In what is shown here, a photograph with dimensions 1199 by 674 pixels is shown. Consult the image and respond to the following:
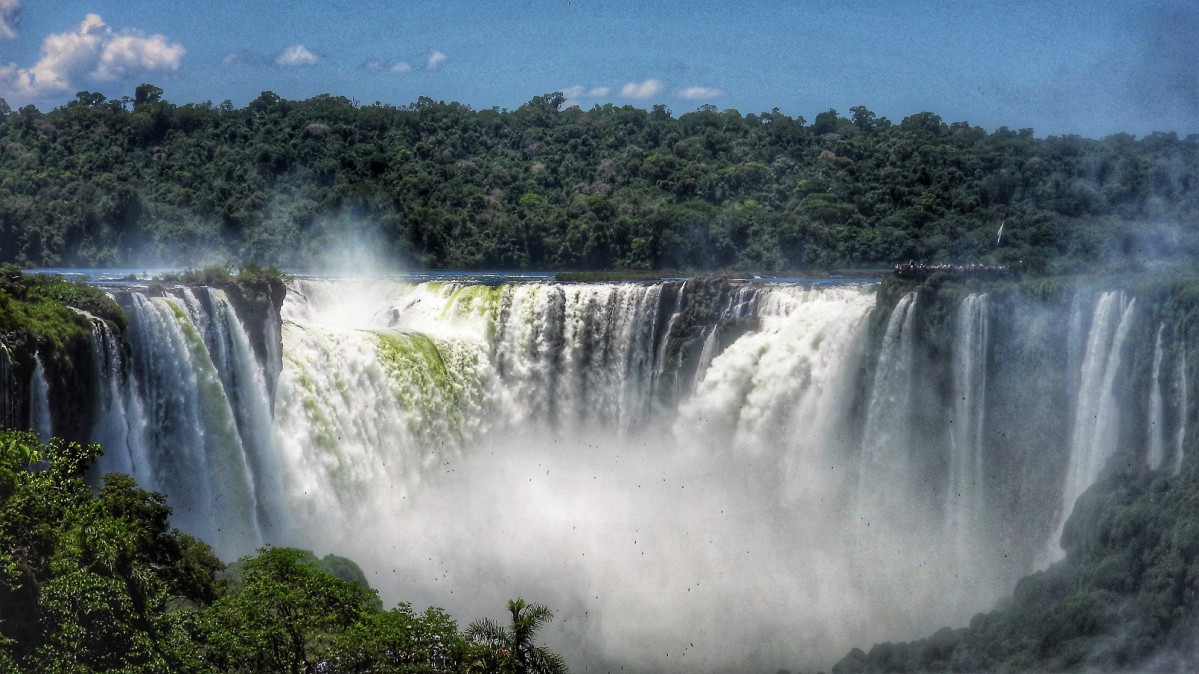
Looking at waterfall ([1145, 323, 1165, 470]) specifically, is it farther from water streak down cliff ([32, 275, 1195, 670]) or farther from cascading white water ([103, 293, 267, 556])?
cascading white water ([103, 293, 267, 556])

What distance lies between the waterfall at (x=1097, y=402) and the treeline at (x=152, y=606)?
9340 millimetres

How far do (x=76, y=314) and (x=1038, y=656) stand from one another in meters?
13.7

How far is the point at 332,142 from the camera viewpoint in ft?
166

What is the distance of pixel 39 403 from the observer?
49.5 feet

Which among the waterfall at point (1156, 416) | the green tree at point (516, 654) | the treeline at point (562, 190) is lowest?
the green tree at point (516, 654)

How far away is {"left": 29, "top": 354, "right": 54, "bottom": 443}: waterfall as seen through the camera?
15.0 metres

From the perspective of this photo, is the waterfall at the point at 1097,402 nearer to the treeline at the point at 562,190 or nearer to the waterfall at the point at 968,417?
the waterfall at the point at 968,417

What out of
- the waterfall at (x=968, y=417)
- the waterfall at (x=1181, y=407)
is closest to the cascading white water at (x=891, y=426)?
the waterfall at (x=968, y=417)

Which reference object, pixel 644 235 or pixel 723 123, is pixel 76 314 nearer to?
pixel 644 235

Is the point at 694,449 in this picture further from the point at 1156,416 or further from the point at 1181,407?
the point at 1181,407

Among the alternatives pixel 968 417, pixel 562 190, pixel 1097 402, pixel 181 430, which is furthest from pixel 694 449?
pixel 562 190

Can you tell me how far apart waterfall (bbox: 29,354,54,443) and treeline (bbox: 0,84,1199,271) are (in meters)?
22.2

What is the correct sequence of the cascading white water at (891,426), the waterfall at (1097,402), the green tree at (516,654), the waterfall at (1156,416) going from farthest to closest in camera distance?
the cascading white water at (891,426)
the waterfall at (1097,402)
the waterfall at (1156,416)
the green tree at (516,654)

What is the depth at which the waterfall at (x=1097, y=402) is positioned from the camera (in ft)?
58.6
